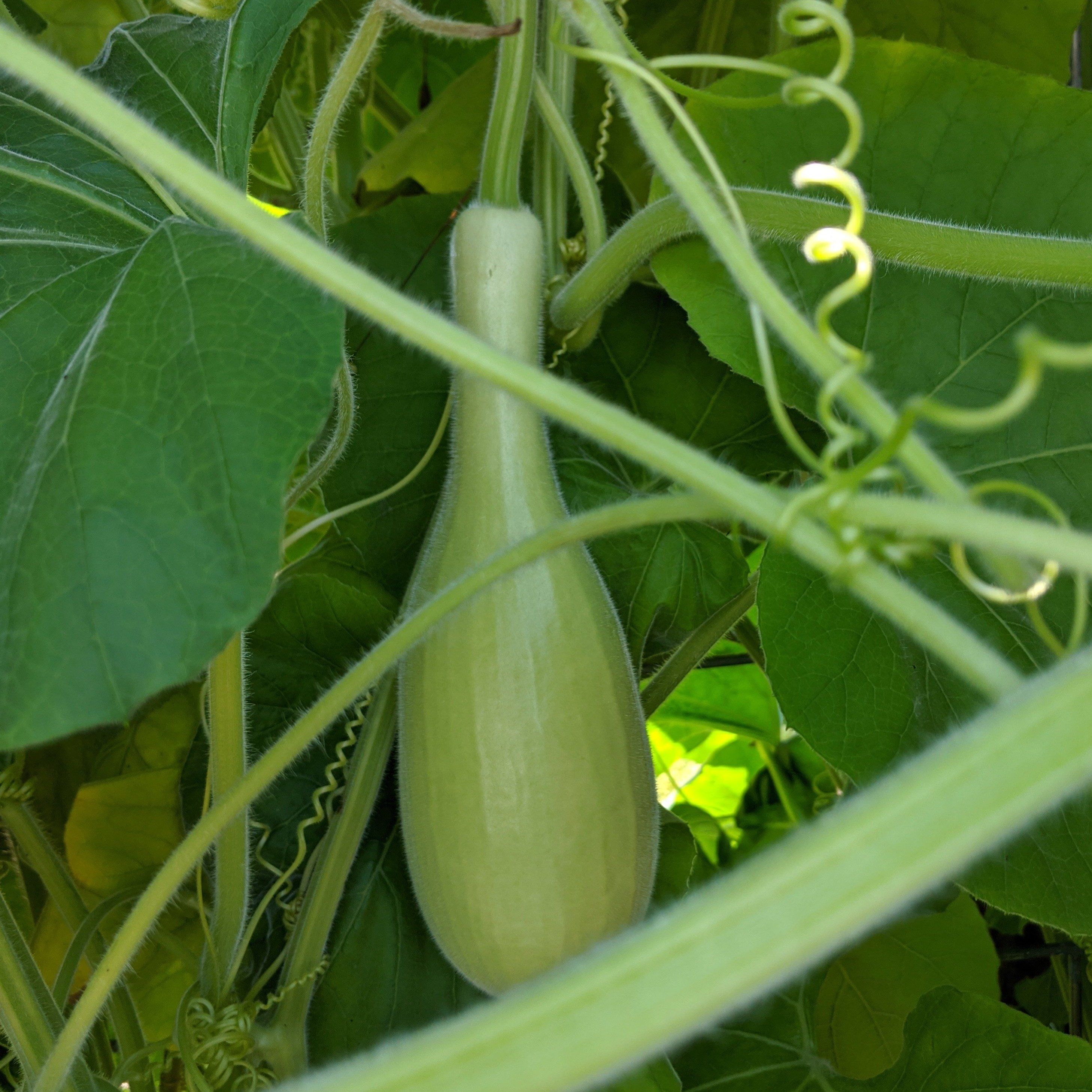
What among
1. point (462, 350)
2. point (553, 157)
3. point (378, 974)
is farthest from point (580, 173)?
point (378, 974)

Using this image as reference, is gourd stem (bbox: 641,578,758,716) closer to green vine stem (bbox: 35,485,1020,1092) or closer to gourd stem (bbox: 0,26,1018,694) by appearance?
green vine stem (bbox: 35,485,1020,1092)

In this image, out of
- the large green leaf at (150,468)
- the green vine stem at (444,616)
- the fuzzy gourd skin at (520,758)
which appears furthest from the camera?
the fuzzy gourd skin at (520,758)

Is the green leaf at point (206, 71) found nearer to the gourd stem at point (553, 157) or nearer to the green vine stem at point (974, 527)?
the gourd stem at point (553, 157)

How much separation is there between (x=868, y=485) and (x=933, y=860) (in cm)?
47

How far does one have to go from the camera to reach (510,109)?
640 mm

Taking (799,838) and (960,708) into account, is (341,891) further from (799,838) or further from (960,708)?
(799,838)

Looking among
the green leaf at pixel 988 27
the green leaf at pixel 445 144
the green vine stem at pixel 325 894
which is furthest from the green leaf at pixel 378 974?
the green leaf at pixel 988 27

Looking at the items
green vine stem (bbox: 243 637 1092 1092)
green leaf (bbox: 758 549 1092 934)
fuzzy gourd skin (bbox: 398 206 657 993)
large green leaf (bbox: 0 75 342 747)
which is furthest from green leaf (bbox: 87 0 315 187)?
green vine stem (bbox: 243 637 1092 1092)

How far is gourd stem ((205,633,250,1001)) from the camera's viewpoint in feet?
1.96

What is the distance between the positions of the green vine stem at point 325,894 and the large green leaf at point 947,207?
12.9 inches

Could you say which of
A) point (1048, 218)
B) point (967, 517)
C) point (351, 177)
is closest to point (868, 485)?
point (1048, 218)

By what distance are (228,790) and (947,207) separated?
1.88 ft

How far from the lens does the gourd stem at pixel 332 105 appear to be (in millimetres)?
581

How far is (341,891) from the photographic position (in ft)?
2.33
